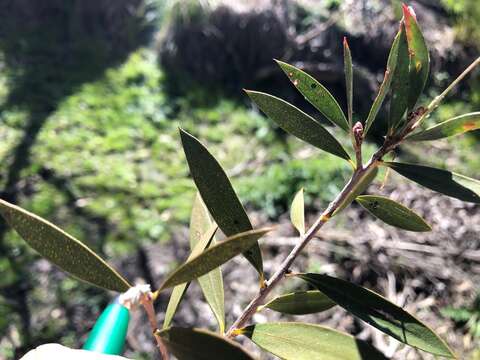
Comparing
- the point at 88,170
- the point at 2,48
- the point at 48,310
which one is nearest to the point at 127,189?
the point at 88,170

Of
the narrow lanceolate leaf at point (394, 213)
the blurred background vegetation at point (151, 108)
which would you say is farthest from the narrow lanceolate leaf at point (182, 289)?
the blurred background vegetation at point (151, 108)

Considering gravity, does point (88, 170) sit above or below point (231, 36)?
below

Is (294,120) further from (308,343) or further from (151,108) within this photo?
(151,108)

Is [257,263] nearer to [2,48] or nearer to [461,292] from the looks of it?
[461,292]

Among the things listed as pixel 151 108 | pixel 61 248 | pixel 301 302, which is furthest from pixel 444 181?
pixel 151 108

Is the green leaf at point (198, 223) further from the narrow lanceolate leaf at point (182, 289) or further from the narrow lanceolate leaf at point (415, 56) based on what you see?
the narrow lanceolate leaf at point (415, 56)

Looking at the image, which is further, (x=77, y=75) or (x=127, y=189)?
(x=77, y=75)
